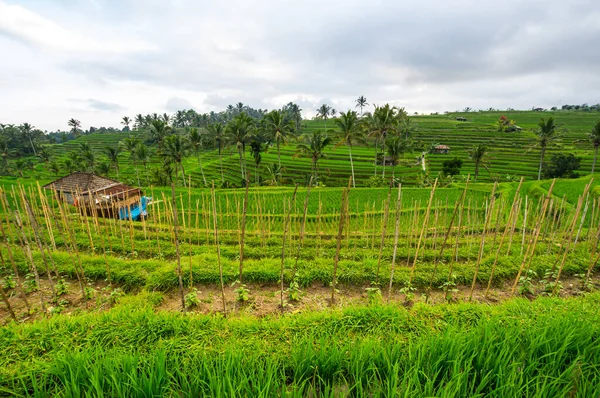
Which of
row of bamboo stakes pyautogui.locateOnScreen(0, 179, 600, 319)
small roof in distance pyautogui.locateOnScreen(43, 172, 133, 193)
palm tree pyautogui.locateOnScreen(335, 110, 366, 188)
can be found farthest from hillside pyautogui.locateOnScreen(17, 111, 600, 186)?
row of bamboo stakes pyautogui.locateOnScreen(0, 179, 600, 319)

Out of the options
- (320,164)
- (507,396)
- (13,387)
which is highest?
(507,396)

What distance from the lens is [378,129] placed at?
84.8 feet

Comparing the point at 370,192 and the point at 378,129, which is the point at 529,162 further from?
the point at 370,192

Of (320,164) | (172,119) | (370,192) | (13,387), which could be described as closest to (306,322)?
(13,387)

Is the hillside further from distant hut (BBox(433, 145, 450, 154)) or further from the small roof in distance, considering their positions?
the small roof in distance

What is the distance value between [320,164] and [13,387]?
129 ft

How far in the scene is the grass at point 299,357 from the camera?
74.2 inches

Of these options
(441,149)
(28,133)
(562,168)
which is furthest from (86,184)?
(28,133)

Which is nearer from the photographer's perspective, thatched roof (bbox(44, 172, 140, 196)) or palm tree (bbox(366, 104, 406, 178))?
thatched roof (bbox(44, 172, 140, 196))

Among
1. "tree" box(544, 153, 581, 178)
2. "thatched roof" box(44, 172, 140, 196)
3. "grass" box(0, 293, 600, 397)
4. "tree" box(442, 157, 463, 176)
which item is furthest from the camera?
"tree" box(442, 157, 463, 176)

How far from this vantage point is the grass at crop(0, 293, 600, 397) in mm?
1884

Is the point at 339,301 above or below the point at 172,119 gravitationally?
below

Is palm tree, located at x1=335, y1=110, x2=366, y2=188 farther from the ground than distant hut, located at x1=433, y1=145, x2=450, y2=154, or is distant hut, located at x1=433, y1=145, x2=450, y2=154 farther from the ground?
palm tree, located at x1=335, y1=110, x2=366, y2=188

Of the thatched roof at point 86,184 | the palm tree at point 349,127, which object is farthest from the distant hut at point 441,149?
the thatched roof at point 86,184
